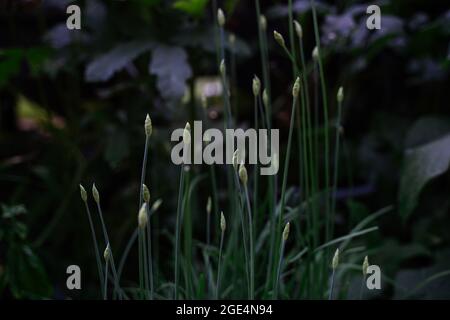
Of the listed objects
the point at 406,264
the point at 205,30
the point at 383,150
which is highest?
the point at 205,30

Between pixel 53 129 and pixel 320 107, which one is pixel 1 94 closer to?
pixel 53 129

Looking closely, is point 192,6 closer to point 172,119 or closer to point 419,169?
point 172,119

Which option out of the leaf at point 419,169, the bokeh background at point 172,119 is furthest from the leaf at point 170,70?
the leaf at point 419,169

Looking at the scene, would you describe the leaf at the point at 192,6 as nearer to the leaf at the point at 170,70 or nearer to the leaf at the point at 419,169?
the leaf at the point at 170,70

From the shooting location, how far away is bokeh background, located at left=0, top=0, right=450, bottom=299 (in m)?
0.84

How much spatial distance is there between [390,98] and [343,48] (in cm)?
29

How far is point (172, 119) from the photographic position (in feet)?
3.56

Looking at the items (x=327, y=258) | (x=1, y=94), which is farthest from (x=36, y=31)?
(x=327, y=258)

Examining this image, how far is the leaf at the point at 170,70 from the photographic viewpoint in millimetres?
813

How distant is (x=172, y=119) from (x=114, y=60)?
228mm

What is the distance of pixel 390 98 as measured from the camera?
131 cm

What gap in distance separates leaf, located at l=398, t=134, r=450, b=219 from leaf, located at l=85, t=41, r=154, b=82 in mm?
430

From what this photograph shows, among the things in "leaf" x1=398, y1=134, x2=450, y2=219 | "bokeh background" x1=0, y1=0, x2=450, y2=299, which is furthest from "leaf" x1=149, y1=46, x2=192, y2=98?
"leaf" x1=398, y1=134, x2=450, y2=219
